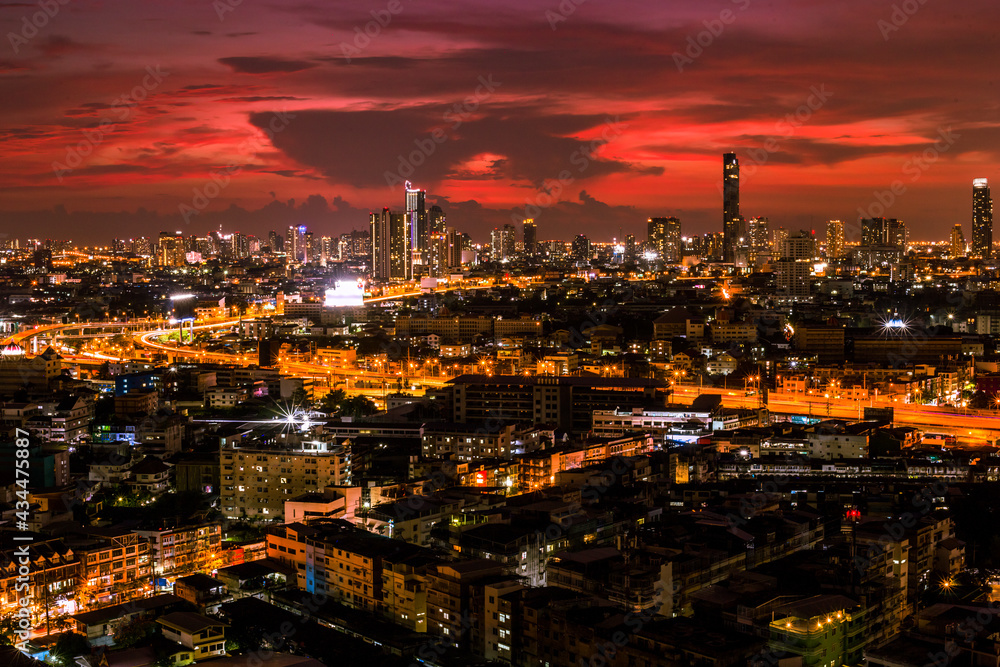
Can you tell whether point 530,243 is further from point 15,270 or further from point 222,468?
point 222,468

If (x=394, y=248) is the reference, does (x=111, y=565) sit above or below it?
below

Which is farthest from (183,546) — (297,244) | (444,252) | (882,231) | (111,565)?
(297,244)

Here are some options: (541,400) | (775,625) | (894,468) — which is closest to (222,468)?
(541,400)

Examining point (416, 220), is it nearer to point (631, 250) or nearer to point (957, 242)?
point (631, 250)

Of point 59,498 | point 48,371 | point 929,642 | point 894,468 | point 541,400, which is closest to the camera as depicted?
point 929,642

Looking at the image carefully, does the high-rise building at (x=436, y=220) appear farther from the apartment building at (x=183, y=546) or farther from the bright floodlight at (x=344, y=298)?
the apartment building at (x=183, y=546)

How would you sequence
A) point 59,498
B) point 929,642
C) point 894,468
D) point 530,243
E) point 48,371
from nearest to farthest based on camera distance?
point 929,642 → point 59,498 → point 894,468 → point 48,371 → point 530,243
